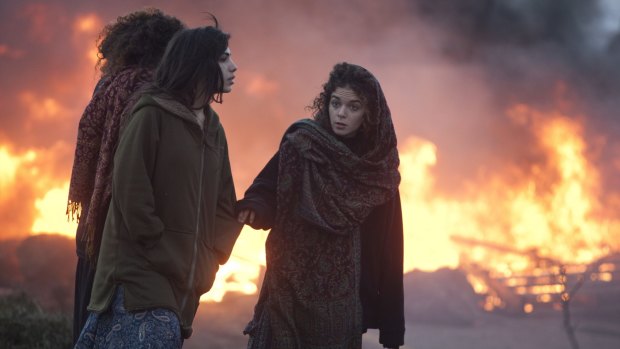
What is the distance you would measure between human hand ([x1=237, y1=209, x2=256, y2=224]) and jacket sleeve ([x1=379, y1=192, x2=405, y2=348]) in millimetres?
804

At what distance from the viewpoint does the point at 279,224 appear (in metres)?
3.86

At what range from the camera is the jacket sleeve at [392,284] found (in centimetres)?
402

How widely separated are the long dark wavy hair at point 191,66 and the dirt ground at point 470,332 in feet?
16.9

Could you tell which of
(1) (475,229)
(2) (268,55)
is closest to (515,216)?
(1) (475,229)

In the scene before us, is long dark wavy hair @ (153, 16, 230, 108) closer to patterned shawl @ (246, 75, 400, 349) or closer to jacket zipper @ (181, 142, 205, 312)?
jacket zipper @ (181, 142, 205, 312)

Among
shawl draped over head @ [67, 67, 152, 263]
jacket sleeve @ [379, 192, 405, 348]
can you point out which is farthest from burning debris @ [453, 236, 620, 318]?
shawl draped over head @ [67, 67, 152, 263]

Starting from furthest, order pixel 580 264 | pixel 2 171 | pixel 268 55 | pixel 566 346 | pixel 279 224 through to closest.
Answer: pixel 268 55
pixel 580 264
pixel 2 171
pixel 566 346
pixel 279 224

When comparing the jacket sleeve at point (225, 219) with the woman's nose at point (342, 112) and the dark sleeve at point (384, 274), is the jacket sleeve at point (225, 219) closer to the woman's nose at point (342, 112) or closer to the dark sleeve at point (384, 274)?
the woman's nose at point (342, 112)

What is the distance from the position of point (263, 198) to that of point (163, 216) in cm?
82

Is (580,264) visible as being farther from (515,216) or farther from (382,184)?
(382,184)

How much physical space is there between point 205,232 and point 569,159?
16336 mm

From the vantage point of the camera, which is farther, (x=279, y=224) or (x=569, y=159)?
(x=569, y=159)

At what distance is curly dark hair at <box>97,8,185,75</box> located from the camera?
347cm

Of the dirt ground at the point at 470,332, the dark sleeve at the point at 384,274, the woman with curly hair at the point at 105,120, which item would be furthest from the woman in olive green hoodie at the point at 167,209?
the dirt ground at the point at 470,332
